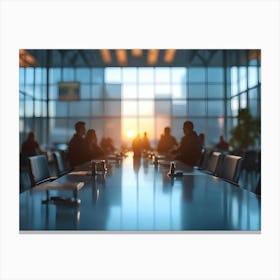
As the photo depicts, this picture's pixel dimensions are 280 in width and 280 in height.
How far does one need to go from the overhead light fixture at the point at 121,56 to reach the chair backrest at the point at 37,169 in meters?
11.6

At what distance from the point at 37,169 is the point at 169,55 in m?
12.7

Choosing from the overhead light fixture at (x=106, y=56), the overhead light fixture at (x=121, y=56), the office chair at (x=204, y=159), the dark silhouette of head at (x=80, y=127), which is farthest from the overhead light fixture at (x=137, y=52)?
the dark silhouette of head at (x=80, y=127)

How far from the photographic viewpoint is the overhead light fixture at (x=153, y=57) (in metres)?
15.1

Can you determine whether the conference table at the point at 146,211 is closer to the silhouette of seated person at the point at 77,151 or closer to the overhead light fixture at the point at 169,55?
the silhouette of seated person at the point at 77,151

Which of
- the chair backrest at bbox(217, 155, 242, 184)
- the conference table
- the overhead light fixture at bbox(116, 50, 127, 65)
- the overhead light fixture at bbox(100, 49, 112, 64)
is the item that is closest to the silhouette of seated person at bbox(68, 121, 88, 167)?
the chair backrest at bbox(217, 155, 242, 184)

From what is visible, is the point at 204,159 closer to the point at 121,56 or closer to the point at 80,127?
the point at 80,127

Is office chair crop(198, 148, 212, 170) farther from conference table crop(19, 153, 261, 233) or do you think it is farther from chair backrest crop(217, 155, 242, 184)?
conference table crop(19, 153, 261, 233)

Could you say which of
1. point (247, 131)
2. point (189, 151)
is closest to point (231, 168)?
point (189, 151)

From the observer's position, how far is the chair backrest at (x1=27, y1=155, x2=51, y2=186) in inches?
133
